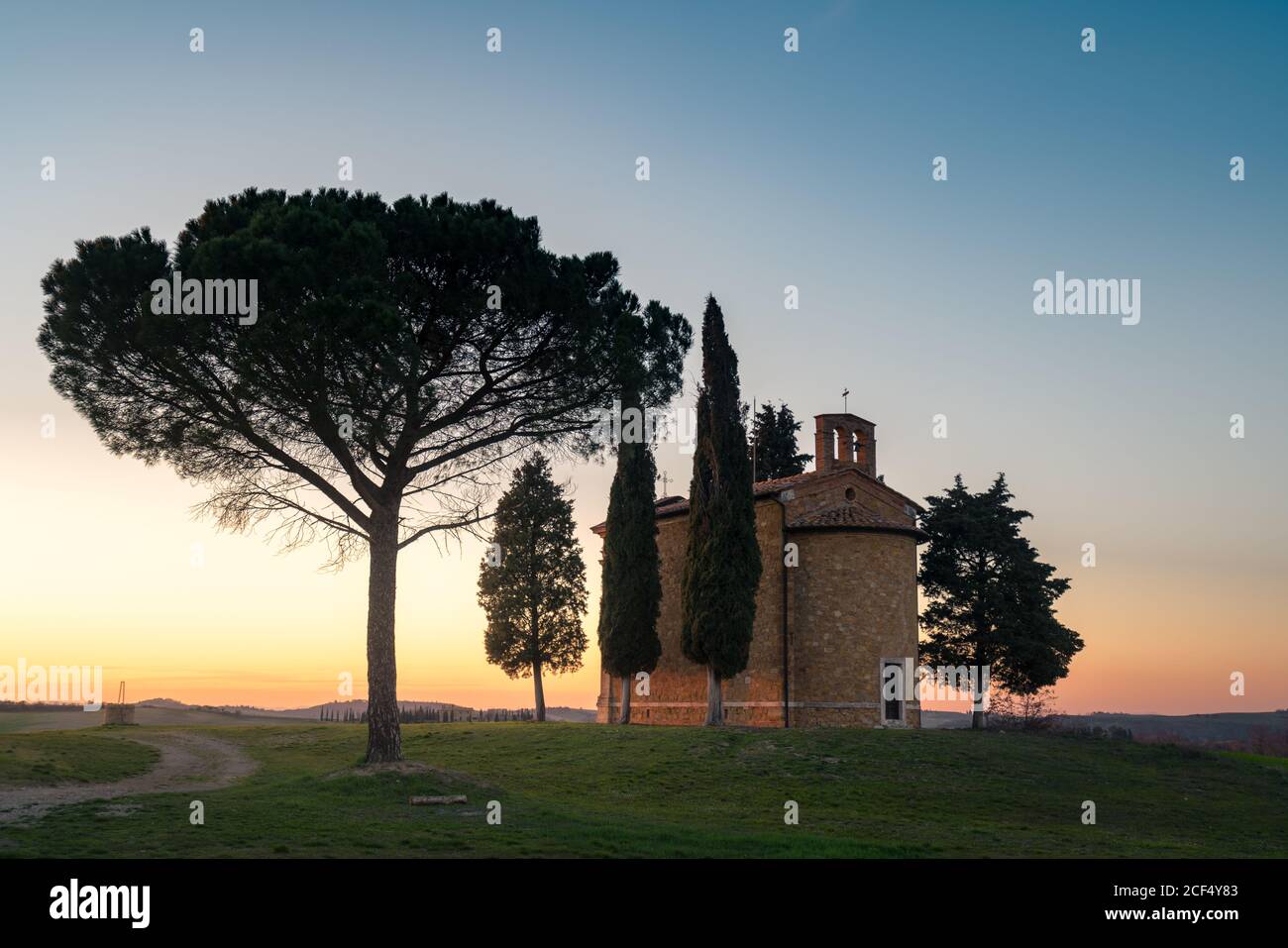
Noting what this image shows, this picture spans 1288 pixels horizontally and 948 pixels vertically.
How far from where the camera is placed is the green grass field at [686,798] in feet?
52.7

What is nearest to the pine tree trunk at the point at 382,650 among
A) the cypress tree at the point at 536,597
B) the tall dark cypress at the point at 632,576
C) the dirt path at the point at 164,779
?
the dirt path at the point at 164,779

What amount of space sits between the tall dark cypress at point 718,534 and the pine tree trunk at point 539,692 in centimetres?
1439

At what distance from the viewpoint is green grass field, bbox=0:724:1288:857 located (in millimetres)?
16078

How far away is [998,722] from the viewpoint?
42.6 metres

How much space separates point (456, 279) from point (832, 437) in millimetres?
20539

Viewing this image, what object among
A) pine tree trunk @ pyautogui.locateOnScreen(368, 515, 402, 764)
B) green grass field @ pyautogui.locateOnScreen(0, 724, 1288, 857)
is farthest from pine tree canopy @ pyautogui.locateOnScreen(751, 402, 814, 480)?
pine tree trunk @ pyautogui.locateOnScreen(368, 515, 402, 764)

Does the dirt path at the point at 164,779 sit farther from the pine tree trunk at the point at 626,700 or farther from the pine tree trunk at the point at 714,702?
the pine tree trunk at the point at 714,702

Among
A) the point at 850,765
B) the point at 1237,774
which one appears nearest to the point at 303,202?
the point at 850,765

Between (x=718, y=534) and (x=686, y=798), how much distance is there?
12273 millimetres

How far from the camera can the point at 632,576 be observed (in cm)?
3809

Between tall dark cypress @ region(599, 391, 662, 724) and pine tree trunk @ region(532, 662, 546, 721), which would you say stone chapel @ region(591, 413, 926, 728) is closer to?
tall dark cypress @ region(599, 391, 662, 724)

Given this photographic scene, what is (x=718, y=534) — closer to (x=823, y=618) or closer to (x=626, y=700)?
(x=823, y=618)
